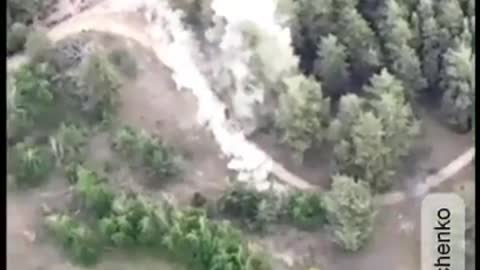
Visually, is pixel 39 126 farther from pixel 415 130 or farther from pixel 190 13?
pixel 415 130

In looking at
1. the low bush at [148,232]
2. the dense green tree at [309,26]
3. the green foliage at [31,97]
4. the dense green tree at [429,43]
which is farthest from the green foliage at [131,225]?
the dense green tree at [429,43]

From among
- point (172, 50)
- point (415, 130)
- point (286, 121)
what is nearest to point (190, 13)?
point (172, 50)

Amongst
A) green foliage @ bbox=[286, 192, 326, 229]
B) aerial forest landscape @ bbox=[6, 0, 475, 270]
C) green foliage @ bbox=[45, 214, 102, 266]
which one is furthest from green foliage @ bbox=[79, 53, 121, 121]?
green foliage @ bbox=[286, 192, 326, 229]

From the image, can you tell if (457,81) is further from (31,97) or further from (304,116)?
(31,97)

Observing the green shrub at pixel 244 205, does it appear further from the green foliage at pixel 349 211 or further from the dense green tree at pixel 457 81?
the dense green tree at pixel 457 81

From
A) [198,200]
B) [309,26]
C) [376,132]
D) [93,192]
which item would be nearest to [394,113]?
[376,132]
